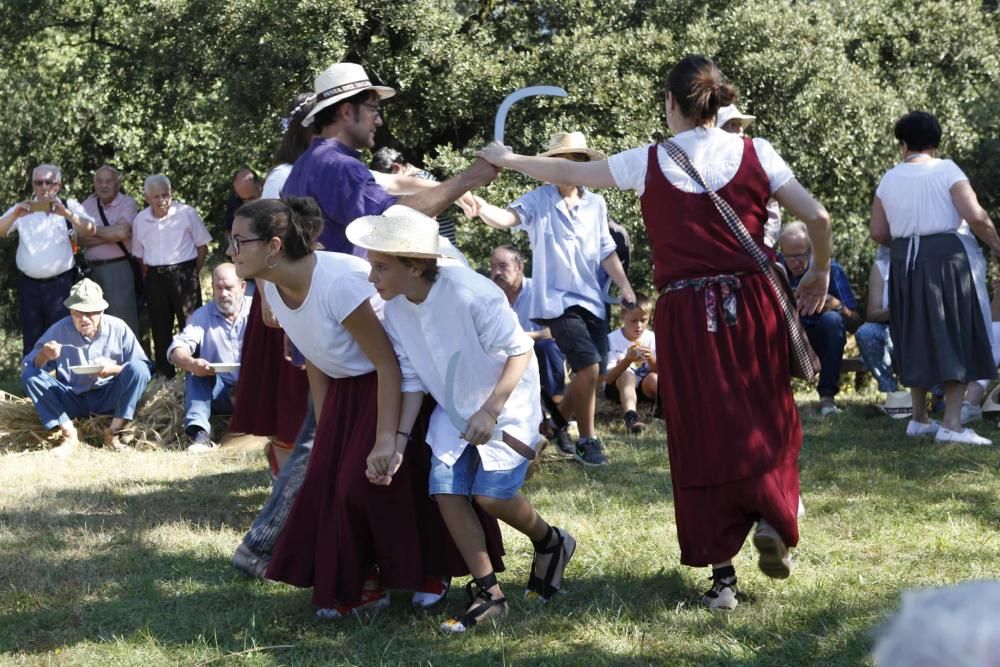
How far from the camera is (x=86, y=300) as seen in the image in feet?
30.2

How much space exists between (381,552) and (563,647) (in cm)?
75

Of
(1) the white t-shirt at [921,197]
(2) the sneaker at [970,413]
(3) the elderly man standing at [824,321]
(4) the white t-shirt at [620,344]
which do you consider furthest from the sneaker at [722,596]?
(3) the elderly man standing at [824,321]

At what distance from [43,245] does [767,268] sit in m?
7.82

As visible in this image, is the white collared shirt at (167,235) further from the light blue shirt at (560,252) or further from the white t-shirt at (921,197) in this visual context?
the white t-shirt at (921,197)

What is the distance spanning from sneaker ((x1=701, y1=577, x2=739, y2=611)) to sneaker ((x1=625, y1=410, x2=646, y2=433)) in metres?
4.28

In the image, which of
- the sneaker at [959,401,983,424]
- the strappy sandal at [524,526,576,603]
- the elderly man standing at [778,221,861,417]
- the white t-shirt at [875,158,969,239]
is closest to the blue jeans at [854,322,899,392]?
the elderly man standing at [778,221,861,417]

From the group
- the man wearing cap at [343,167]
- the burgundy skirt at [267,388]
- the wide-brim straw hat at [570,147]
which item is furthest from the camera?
the wide-brim straw hat at [570,147]

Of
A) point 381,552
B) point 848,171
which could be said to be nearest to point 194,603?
point 381,552

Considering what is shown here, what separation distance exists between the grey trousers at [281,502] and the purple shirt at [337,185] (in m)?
0.84

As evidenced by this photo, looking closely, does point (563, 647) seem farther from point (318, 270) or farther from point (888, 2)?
point (888, 2)

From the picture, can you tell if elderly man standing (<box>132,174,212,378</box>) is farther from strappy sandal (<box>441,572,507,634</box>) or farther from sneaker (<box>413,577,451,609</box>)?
Result: strappy sandal (<box>441,572,507,634</box>)

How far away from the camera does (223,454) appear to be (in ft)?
27.7

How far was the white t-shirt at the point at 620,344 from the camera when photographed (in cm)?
928

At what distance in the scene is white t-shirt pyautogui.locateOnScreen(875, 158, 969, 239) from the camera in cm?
741
